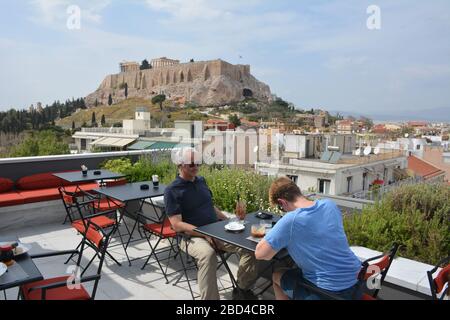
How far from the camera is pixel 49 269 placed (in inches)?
133

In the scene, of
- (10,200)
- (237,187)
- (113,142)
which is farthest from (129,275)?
(113,142)

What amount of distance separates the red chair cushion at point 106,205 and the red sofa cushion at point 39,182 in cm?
145

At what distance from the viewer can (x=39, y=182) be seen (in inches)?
215

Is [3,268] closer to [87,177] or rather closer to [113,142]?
[87,177]

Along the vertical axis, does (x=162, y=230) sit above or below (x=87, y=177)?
below

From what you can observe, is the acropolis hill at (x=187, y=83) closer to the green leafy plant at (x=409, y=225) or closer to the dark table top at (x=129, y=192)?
the dark table top at (x=129, y=192)

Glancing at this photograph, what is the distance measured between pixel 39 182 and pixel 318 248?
500cm

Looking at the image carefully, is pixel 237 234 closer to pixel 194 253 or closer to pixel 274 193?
pixel 194 253

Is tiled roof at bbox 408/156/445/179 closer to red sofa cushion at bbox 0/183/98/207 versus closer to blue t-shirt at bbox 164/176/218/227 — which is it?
red sofa cushion at bbox 0/183/98/207

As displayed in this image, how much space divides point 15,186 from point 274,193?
4.95 meters
